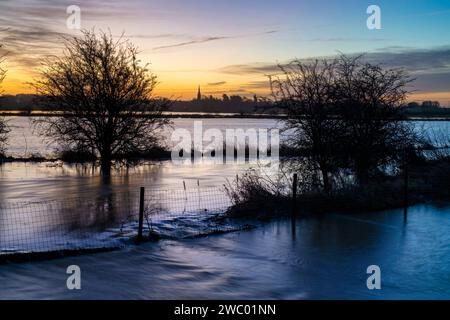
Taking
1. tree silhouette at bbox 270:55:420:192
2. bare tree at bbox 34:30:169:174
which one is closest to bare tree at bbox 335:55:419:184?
tree silhouette at bbox 270:55:420:192

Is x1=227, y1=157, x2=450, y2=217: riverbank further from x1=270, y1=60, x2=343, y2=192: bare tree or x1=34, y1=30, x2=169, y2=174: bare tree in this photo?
x1=34, y1=30, x2=169, y2=174: bare tree

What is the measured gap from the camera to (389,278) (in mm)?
10453

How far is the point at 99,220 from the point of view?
648 inches

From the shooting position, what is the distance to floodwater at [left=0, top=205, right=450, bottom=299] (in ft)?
30.7

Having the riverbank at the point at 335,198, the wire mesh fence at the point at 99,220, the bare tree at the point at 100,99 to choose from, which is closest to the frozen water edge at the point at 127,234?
the wire mesh fence at the point at 99,220

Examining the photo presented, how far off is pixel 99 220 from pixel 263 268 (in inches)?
287

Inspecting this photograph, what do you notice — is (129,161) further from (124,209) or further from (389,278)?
(389,278)

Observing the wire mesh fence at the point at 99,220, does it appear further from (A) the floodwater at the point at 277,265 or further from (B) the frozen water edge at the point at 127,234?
(A) the floodwater at the point at 277,265

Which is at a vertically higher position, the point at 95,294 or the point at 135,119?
the point at 135,119

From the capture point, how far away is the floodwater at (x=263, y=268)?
368 inches

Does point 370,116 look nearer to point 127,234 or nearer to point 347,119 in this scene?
point 347,119
